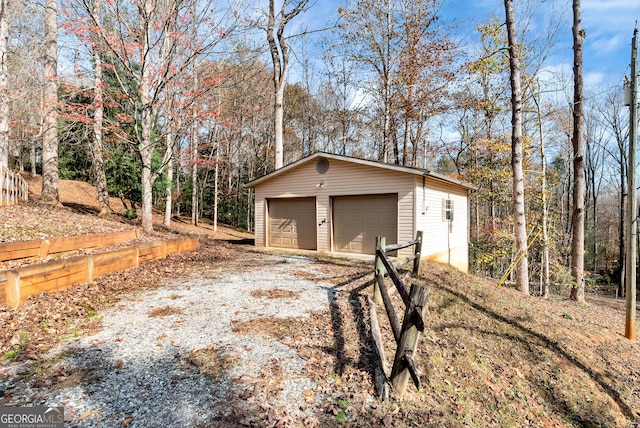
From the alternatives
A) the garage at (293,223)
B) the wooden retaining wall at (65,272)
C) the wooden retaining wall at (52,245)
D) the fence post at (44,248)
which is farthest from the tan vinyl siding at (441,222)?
the fence post at (44,248)

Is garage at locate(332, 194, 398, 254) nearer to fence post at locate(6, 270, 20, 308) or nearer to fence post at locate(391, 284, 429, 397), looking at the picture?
fence post at locate(391, 284, 429, 397)

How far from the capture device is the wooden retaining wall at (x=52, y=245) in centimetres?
514

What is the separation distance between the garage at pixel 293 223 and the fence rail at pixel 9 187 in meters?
7.79

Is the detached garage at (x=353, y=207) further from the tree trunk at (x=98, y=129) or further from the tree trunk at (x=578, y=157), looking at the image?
the tree trunk at (x=98, y=129)

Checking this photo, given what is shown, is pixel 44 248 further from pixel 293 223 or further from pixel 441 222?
pixel 441 222

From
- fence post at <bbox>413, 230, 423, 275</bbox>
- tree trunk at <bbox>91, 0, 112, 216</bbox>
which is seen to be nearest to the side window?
fence post at <bbox>413, 230, 423, 275</bbox>

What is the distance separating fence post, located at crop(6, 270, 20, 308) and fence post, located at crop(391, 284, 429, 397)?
15.2ft

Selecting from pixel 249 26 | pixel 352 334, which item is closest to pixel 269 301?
pixel 352 334

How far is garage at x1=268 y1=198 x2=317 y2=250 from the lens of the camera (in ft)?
40.0

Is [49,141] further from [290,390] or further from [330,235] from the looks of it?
[290,390]

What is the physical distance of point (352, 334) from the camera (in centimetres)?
420

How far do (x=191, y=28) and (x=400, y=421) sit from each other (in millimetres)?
11686

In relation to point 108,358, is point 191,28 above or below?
above

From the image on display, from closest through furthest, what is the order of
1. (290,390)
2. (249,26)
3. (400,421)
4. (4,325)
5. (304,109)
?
1. (400,421)
2. (290,390)
3. (4,325)
4. (249,26)
5. (304,109)
